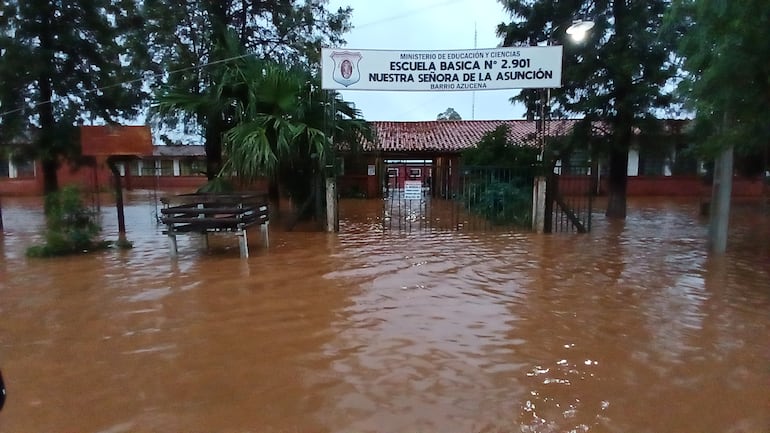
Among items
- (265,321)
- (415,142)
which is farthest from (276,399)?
(415,142)

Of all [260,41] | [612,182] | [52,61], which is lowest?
[612,182]

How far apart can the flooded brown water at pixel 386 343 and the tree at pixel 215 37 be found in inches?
200

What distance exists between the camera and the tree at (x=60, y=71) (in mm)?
11742

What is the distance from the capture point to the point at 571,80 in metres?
12.8

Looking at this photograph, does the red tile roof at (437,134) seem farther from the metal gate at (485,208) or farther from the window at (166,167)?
the window at (166,167)

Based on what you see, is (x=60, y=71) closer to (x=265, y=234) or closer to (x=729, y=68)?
(x=265, y=234)

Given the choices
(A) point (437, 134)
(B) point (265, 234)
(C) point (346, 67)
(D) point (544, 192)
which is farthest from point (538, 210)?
(A) point (437, 134)

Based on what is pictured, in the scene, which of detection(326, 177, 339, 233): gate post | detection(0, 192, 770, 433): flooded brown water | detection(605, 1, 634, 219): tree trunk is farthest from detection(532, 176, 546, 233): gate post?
detection(326, 177, 339, 233): gate post

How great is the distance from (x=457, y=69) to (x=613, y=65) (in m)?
4.16

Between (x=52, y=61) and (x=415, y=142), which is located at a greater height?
(x=52, y=61)

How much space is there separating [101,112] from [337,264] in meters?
9.26

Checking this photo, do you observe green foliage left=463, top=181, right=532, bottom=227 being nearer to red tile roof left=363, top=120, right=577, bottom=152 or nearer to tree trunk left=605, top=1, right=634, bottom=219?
tree trunk left=605, top=1, right=634, bottom=219

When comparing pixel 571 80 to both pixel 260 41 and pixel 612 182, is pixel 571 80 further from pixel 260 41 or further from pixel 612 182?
pixel 260 41

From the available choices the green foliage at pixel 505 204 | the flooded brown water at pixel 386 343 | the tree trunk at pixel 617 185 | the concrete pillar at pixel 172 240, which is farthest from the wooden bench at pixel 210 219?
the tree trunk at pixel 617 185
